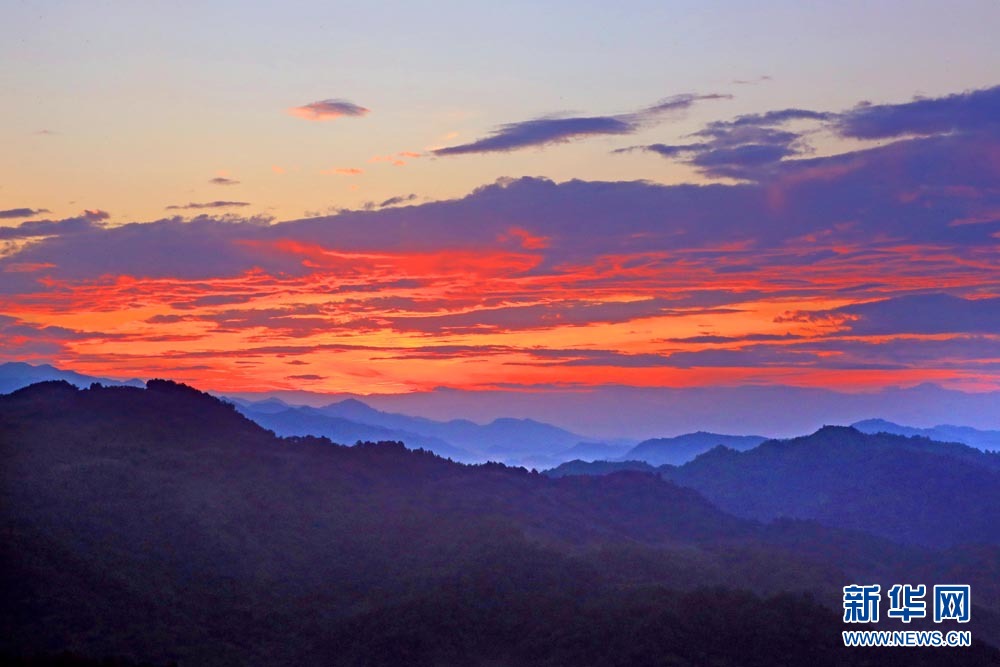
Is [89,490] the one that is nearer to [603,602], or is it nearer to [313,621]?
[313,621]

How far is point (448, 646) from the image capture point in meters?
149

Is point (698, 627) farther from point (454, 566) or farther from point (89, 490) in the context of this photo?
point (89, 490)

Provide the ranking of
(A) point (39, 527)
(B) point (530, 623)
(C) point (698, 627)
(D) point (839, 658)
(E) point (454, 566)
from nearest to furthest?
(D) point (839, 658), (C) point (698, 627), (B) point (530, 623), (A) point (39, 527), (E) point (454, 566)

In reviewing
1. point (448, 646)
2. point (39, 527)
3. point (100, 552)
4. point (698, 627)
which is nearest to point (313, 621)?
point (448, 646)

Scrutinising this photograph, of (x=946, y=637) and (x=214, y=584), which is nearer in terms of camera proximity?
A: (x=946, y=637)

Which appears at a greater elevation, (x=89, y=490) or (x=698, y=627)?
(x=89, y=490)

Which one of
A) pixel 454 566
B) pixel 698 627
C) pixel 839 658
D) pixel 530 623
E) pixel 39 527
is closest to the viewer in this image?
pixel 839 658

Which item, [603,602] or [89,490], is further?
[89,490]

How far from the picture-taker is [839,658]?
136 meters

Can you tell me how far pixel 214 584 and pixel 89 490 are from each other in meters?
38.6

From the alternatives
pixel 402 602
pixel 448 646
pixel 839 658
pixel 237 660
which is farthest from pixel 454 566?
pixel 839 658

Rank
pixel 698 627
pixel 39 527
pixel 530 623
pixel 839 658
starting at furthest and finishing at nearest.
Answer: pixel 39 527
pixel 530 623
pixel 698 627
pixel 839 658

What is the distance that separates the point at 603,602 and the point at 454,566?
41.0 meters

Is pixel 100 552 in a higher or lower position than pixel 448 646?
higher
